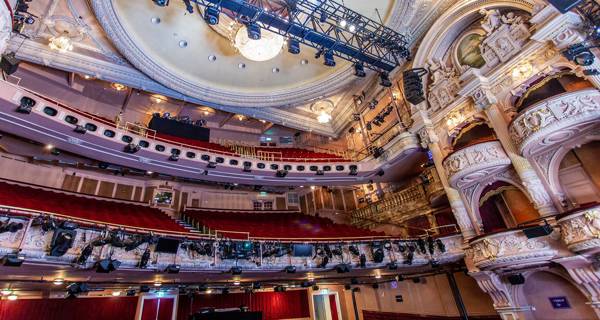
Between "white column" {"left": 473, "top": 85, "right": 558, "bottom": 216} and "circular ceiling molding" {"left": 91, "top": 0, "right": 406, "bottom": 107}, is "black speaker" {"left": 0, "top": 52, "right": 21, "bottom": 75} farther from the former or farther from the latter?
"white column" {"left": 473, "top": 85, "right": 558, "bottom": 216}

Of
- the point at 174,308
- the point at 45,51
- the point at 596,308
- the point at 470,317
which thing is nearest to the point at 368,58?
the point at 596,308

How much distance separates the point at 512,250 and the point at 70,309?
1119 centimetres

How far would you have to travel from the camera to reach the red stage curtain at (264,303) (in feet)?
31.5

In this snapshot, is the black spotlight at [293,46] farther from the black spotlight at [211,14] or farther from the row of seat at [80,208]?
the row of seat at [80,208]

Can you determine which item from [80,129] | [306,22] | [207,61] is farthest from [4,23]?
[207,61]

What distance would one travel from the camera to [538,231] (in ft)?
17.0

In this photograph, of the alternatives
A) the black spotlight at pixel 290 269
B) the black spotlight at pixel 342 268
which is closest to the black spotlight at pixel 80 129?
the black spotlight at pixel 290 269

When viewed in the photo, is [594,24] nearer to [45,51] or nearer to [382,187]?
[382,187]

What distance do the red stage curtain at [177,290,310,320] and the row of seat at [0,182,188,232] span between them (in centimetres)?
326

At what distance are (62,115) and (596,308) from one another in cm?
1167

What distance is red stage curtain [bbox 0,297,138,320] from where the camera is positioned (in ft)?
23.2

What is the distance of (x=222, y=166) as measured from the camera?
30.4 ft

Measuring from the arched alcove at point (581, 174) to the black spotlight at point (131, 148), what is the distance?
33.5 ft

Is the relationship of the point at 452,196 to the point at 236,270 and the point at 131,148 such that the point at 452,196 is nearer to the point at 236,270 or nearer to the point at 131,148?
the point at 236,270
